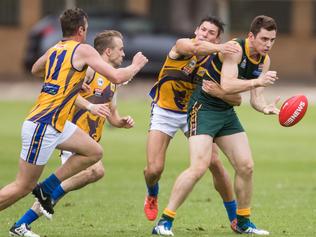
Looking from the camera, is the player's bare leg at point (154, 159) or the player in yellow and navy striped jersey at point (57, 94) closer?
the player in yellow and navy striped jersey at point (57, 94)

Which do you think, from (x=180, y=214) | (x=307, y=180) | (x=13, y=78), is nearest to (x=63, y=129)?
(x=180, y=214)

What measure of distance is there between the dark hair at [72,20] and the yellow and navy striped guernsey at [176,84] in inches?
70.4

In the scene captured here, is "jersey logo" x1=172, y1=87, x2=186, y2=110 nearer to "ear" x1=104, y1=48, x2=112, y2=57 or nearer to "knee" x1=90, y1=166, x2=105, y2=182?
"ear" x1=104, y1=48, x2=112, y2=57

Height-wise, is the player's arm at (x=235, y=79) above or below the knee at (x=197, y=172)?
above

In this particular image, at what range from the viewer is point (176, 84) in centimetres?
1229

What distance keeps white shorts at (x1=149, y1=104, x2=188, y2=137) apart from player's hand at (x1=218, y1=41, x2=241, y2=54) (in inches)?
63.9

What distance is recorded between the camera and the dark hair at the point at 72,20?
417 inches

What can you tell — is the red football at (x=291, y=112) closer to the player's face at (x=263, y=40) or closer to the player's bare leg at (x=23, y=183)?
the player's face at (x=263, y=40)

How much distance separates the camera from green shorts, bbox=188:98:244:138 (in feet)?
37.0

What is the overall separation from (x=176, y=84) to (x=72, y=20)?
6.76ft

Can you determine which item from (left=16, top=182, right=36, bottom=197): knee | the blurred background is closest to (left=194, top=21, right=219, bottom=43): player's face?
(left=16, top=182, right=36, bottom=197): knee

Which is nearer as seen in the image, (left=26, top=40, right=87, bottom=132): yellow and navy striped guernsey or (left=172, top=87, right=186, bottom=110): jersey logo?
(left=26, top=40, right=87, bottom=132): yellow and navy striped guernsey

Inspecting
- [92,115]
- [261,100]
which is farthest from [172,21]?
[261,100]

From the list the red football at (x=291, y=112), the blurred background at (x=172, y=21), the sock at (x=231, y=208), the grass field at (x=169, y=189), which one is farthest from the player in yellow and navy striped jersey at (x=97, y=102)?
the blurred background at (x=172, y=21)
